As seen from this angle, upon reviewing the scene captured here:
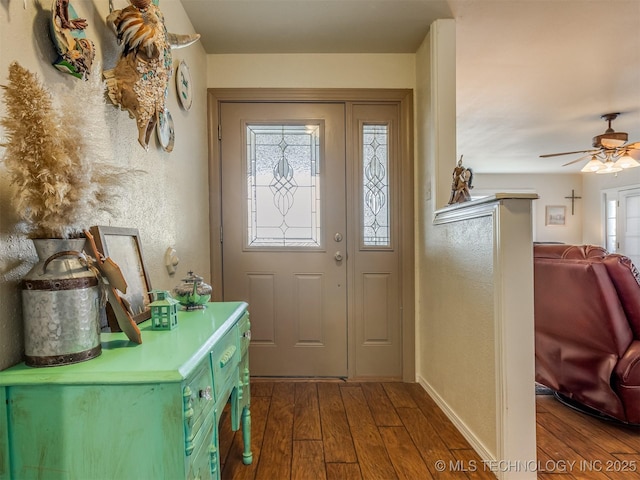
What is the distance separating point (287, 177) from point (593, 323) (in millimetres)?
2021

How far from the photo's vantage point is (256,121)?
2648 millimetres

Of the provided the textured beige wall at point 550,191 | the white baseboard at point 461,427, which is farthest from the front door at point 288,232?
the textured beige wall at point 550,191

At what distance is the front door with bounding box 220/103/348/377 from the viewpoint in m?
2.65

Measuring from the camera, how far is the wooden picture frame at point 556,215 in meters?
7.24

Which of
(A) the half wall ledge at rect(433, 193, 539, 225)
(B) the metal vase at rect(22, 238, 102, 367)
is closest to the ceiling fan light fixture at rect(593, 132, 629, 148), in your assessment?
(A) the half wall ledge at rect(433, 193, 539, 225)

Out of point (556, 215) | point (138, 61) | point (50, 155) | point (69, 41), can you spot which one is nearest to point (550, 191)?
point (556, 215)

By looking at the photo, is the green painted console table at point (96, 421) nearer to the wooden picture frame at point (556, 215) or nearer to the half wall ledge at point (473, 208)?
the half wall ledge at point (473, 208)

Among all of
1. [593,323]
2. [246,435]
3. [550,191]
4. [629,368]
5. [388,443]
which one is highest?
[550,191]

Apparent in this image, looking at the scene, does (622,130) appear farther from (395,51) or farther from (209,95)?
(209,95)

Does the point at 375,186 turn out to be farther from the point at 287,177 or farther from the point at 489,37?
the point at 489,37

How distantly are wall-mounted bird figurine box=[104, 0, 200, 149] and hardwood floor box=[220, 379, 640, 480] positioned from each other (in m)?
1.52

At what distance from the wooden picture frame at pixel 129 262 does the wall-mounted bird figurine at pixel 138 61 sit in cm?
38

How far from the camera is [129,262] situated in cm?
124

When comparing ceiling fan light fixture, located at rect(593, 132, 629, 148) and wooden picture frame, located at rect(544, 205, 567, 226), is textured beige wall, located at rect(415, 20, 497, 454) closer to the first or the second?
ceiling fan light fixture, located at rect(593, 132, 629, 148)
